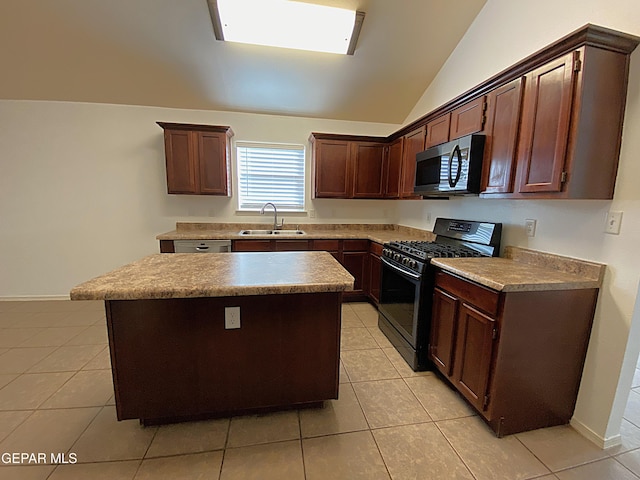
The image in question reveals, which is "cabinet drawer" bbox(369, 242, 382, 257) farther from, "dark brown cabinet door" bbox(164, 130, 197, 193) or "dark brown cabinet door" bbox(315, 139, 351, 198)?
"dark brown cabinet door" bbox(164, 130, 197, 193)

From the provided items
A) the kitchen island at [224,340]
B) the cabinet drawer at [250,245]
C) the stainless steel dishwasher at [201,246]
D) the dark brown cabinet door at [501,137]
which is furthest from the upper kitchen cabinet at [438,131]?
the stainless steel dishwasher at [201,246]

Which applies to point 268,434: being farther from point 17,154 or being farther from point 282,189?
point 17,154

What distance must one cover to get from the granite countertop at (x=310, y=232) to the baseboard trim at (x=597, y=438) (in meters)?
1.98

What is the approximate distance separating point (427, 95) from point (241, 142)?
2501 millimetres

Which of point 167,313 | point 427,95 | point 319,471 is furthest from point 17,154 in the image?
point 427,95

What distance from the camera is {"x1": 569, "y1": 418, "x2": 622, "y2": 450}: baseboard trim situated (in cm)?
161

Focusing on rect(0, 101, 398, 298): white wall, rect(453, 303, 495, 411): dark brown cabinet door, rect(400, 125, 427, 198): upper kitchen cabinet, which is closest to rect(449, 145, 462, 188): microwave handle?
rect(400, 125, 427, 198): upper kitchen cabinet

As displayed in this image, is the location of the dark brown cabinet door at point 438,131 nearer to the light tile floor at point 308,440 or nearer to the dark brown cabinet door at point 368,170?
the dark brown cabinet door at point 368,170

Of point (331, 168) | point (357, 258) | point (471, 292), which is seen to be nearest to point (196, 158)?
point (331, 168)

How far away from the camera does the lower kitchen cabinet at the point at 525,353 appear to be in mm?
1605

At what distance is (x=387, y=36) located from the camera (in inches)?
111

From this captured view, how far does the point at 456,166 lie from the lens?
2.28m

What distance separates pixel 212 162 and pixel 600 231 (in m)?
3.62

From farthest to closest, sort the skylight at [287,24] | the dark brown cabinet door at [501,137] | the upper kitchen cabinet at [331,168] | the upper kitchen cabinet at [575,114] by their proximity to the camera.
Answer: the upper kitchen cabinet at [331,168]
the skylight at [287,24]
the dark brown cabinet door at [501,137]
the upper kitchen cabinet at [575,114]
